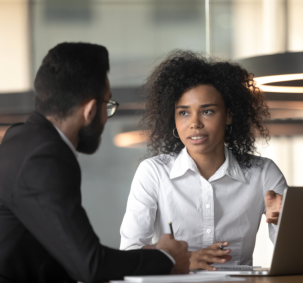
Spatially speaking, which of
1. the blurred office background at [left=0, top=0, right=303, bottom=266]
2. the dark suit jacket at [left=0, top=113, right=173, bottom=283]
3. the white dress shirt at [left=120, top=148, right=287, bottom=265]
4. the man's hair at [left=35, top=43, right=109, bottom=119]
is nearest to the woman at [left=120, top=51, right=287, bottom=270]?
the white dress shirt at [left=120, top=148, right=287, bottom=265]

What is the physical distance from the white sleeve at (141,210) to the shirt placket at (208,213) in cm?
24

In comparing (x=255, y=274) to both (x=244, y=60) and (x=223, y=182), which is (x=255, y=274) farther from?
(x=244, y=60)

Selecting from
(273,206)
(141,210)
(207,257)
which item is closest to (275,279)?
(207,257)

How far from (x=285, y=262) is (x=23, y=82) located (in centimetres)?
274

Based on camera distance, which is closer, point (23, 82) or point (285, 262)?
point (285, 262)

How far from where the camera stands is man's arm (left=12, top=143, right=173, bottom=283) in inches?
47.5

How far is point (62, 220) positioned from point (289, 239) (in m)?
0.74

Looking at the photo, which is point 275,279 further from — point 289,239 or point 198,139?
point 198,139

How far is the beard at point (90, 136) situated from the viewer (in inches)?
57.1

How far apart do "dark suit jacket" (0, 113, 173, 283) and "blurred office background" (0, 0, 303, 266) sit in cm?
221

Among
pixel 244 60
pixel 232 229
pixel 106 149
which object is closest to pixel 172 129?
pixel 232 229

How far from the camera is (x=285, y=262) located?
1479 millimetres

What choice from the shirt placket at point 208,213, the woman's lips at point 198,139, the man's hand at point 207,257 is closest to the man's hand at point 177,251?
the man's hand at point 207,257

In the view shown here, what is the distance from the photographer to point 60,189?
1.22m
